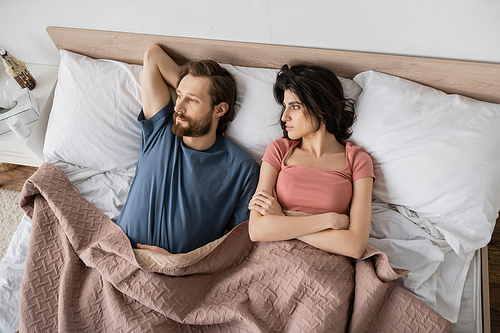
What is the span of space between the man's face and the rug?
54.2 inches

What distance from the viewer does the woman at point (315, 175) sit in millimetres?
1306

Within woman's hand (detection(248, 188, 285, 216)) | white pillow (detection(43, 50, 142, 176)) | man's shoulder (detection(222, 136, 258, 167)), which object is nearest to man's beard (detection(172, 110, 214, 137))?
man's shoulder (detection(222, 136, 258, 167))

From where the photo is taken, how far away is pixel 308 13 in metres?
1.43

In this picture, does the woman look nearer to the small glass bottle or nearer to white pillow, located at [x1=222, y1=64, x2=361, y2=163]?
white pillow, located at [x1=222, y1=64, x2=361, y2=163]

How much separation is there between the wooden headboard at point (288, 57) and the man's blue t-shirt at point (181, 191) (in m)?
0.36

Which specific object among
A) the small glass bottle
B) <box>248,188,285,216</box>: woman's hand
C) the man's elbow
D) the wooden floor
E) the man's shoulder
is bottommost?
the wooden floor

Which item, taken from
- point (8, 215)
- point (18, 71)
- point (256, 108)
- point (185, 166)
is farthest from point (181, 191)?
point (8, 215)

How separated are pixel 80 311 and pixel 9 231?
1.20 metres

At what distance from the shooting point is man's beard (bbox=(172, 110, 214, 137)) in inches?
59.6

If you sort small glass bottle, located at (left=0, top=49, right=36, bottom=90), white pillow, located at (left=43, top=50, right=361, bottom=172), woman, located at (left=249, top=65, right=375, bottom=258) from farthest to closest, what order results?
small glass bottle, located at (left=0, top=49, right=36, bottom=90)
white pillow, located at (left=43, top=50, right=361, bottom=172)
woman, located at (left=249, top=65, right=375, bottom=258)

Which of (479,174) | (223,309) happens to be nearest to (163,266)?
(223,309)

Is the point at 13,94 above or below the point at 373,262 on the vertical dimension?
above

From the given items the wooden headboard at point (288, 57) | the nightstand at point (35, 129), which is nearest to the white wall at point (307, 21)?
the wooden headboard at point (288, 57)

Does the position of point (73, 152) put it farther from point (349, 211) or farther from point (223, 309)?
point (349, 211)
